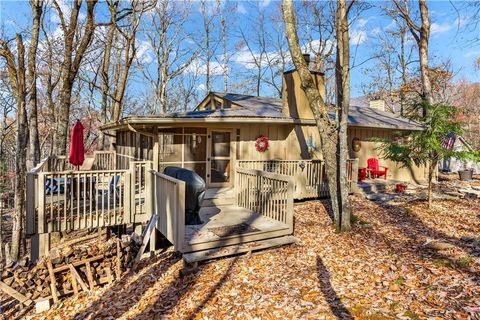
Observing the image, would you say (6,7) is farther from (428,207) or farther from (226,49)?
(428,207)

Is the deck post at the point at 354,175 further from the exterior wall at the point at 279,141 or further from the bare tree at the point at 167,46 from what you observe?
the bare tree at the point at 167,46

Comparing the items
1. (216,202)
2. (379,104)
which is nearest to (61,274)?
(216,202)

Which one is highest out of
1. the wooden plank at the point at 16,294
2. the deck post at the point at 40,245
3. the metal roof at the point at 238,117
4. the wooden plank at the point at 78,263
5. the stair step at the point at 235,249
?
the metal roof at the point at 238,117

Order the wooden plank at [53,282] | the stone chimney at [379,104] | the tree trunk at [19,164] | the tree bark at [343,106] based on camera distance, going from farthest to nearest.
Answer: the stone chimney at [379,104] < the tree trunk at [19,164] < the tree bark at [343,106] < the wooden plank at [53,282]

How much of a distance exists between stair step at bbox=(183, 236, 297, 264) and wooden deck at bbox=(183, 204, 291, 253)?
0.07 metres

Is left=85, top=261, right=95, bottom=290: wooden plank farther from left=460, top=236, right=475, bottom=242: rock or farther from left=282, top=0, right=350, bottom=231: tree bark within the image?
left=460, top=236, right=475, bottom=242: rock

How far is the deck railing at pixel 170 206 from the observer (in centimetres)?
487

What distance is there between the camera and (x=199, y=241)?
5.13 metres

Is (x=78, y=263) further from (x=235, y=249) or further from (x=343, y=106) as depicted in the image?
(x=343, y=106)

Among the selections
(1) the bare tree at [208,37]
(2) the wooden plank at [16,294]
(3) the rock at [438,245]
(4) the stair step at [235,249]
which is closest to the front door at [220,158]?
(4) the stair step at [235,249]

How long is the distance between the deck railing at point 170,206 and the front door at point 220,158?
329 centimetres

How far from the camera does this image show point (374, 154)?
524 inches

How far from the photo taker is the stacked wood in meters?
5.40

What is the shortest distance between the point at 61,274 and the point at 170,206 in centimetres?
246
